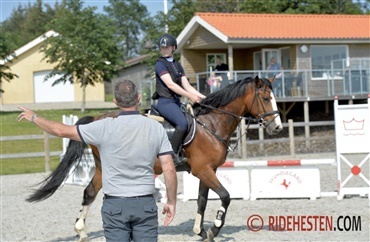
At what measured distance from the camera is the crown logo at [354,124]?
467 inches

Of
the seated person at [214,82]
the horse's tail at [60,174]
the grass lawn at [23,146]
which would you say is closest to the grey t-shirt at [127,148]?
the horse's tail at [60,174]

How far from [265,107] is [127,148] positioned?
178 inches

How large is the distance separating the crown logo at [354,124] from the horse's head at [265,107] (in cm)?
347

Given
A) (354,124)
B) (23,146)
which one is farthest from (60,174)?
(23,146)

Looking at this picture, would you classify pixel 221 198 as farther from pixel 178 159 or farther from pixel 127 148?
pixel 127 148

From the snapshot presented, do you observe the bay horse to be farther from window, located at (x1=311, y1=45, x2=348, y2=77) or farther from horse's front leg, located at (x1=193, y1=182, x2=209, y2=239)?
window, located at (x1=311, y1=45, x2=348, y2=77)

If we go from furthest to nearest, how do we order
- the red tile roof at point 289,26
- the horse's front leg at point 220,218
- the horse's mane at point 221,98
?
the red tile roof at point 289,26
the horse's mane at point 221,98
the horse's front leg at point 220,218

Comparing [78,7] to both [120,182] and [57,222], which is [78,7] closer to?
[57,222]

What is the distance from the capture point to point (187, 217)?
1021cm

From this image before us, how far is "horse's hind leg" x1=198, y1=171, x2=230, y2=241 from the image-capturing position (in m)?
8.16

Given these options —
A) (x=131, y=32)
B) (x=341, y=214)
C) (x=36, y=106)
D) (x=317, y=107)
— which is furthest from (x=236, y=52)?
(x=131, y=32)

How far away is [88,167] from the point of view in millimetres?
15055

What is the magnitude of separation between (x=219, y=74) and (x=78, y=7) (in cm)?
1733

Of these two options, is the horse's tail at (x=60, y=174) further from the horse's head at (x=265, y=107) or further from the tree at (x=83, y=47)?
the tree at (x=83, y=47)
